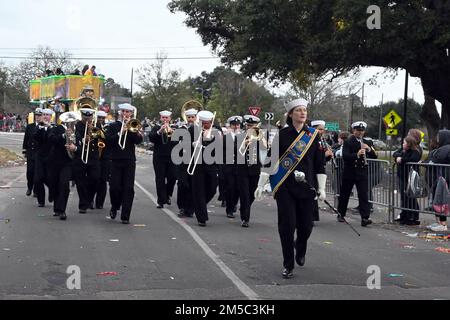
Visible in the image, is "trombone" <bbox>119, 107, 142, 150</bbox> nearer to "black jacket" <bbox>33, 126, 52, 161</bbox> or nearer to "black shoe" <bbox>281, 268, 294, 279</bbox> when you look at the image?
"black jacket" <bbox>33, 126, 52, 161</bbox>

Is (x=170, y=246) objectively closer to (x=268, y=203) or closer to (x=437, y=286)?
(x=437, y=286)

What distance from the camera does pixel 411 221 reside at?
47.6ft

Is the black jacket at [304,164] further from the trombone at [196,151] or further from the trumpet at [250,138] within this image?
the trumpet at [250,138]

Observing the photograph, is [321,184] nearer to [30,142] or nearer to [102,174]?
[102,174]

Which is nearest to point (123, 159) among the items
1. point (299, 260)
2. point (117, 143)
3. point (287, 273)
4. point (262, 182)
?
point (117, 143)

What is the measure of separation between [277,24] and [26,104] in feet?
205

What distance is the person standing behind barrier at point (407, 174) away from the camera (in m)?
14.4

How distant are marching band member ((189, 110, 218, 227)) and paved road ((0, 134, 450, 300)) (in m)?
0.32

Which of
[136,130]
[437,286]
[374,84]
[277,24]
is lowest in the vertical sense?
[437,286]

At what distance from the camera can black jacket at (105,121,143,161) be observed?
13.0 m

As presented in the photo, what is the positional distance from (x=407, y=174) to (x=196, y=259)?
6168mm

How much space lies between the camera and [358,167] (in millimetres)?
14383

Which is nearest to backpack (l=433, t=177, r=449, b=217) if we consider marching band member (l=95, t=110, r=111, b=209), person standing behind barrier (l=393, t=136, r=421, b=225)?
person standing behind barrier (l=393, t=136, r=421, b=225)
